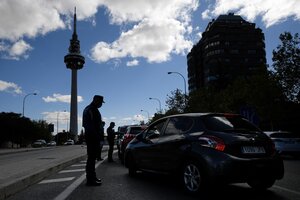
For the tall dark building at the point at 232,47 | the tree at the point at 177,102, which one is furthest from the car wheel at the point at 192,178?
the tall dark building at the point at 232,47

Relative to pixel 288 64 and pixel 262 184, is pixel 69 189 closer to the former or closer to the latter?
pixel 262 184

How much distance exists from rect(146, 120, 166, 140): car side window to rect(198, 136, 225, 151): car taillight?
182cm

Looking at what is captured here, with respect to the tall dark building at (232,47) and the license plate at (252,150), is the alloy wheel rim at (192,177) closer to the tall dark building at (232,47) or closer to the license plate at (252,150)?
the license plate at (252,150)

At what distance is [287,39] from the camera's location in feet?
106

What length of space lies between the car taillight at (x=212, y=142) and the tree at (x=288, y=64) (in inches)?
1032

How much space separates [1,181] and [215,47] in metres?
110

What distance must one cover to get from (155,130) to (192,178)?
2.16 m

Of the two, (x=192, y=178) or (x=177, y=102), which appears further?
(x=177, y=102)

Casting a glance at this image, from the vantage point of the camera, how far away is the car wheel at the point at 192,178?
7637 millimetres

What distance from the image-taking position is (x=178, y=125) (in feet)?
28.8

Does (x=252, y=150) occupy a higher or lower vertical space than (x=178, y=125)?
lower

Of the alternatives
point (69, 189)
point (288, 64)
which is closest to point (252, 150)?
point (69, 189)

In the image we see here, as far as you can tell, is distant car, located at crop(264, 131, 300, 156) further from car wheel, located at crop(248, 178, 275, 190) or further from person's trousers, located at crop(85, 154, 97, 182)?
person's trousers, located at crop(85, 154, 97, 182)

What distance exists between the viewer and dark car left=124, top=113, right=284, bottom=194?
730cm
